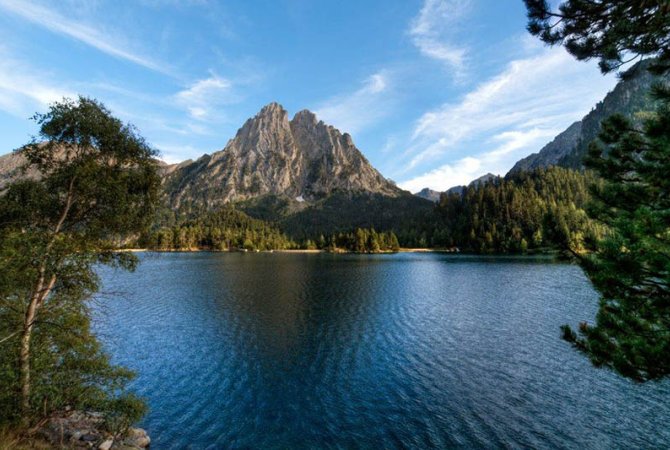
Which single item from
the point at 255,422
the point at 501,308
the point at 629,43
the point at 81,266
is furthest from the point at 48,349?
the point at 501,308

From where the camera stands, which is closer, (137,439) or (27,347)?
(27,347)

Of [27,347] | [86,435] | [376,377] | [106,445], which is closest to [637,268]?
[27,347]

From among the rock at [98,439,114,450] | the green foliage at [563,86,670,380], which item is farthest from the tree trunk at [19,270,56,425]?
the green foliage at [563,86,670,380]

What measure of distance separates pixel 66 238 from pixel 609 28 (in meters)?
26.5

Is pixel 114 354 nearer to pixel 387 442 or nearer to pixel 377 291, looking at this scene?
pixel 387 442

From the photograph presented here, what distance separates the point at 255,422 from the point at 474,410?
1729 cm

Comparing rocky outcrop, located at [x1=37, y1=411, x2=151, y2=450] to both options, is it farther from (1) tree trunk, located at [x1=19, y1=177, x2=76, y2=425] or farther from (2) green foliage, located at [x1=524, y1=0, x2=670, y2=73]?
(2) green foliage, located at [x1=524, y1=0, x2=670, y2=73]

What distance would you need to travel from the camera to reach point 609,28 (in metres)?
11.6

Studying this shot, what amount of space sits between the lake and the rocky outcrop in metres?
1.58

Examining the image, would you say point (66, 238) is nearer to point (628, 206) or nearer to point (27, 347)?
point (27, 347)

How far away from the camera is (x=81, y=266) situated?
18.7 m

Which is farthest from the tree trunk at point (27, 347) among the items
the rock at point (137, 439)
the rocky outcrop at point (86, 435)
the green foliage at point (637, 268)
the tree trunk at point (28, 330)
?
the green foliage at point (637, 268)

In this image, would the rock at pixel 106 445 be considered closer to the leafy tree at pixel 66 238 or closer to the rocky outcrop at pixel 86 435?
the rocky outcrop at pixel 86 435

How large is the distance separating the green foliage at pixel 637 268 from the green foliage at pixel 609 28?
2102 millimetres
